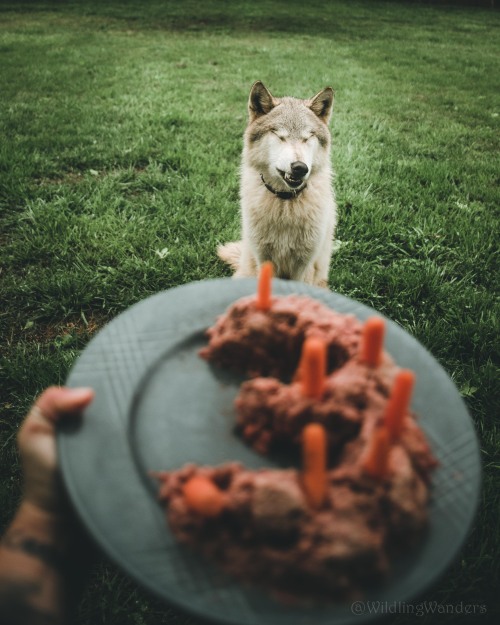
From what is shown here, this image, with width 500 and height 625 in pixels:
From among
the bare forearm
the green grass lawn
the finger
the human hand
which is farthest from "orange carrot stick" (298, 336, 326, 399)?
the green grass lawn

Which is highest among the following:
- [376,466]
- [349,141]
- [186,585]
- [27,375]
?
[349,141]

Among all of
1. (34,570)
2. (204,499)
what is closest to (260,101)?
(204,499)

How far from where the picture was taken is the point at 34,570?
1.32 metres

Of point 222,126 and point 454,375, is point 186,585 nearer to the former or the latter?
point 454,375

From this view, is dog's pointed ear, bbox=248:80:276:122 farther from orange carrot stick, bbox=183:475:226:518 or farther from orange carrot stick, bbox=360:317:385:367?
orange carrot stick, bbox=183:475:226:518

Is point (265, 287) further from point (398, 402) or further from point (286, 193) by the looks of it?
point (286, 193)

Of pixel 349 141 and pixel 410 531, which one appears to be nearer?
pixel 410 531

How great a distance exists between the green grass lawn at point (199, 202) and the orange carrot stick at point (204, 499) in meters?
1.17

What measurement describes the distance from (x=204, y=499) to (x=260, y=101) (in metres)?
3.16

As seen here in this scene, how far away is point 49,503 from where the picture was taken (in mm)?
1453

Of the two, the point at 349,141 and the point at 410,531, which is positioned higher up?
the point at 349,141

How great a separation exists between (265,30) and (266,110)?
11843 mm

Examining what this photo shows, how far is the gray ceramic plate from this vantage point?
966 mm

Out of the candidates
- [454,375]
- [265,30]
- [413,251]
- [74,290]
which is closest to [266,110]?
[413,251]
